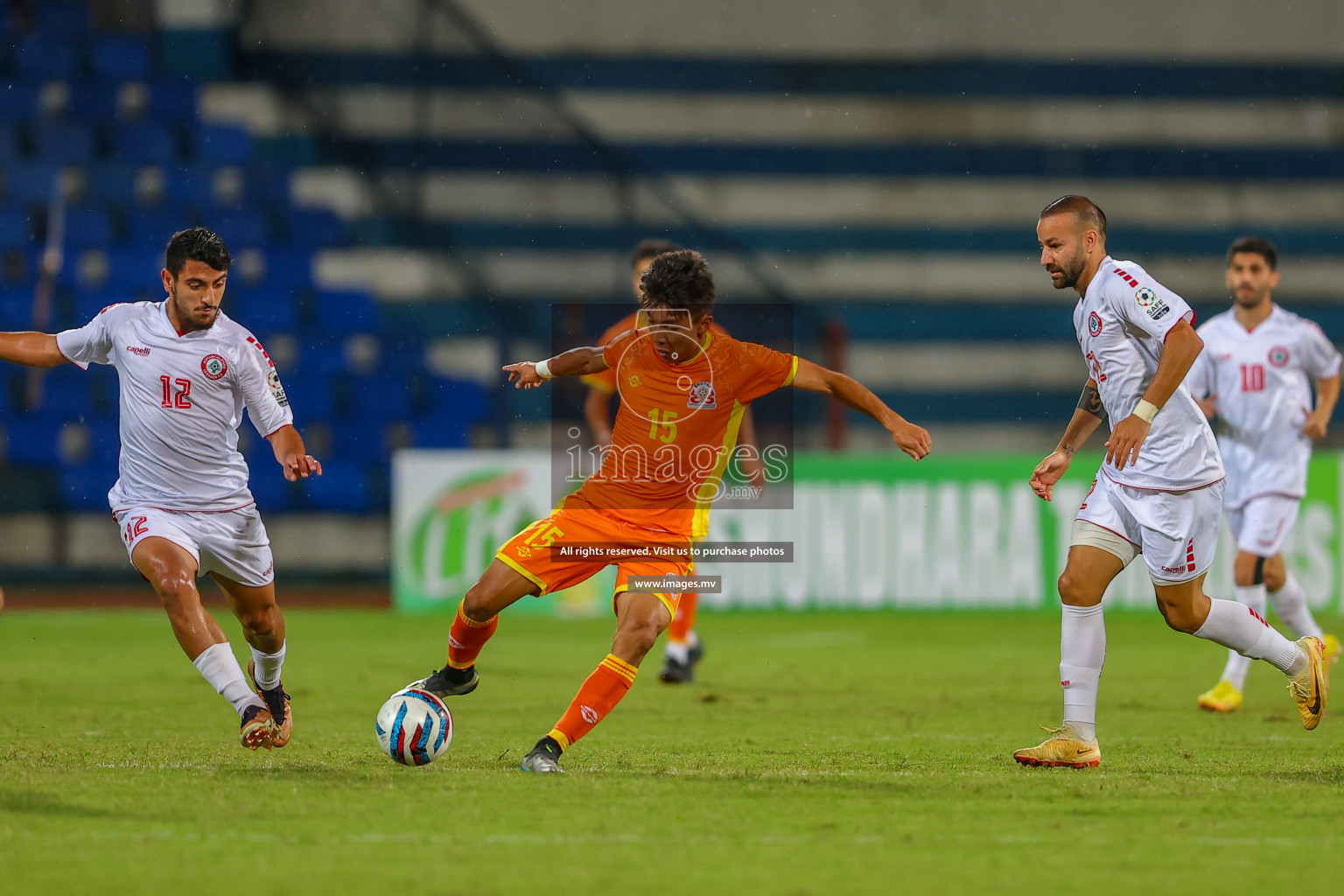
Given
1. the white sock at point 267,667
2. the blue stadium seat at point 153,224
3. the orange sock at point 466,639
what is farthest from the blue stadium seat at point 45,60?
the orange sock at point 466,639

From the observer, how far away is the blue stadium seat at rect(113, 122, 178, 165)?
1562 cm

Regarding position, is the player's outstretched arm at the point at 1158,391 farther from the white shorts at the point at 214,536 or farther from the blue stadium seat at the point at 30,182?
the blue stadium seat at the point at 30,182

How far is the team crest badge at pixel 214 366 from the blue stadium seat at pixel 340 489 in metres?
8.39

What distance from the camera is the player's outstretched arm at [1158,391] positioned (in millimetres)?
5242

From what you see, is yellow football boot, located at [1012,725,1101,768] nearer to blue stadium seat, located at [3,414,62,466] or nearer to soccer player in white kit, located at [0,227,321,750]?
soccer player in white kit, located at [0,227,321,750]

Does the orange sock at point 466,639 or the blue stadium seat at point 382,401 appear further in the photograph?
the blue stadium seat at point 382,401

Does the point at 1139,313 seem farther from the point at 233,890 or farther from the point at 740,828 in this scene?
the point at 233,890

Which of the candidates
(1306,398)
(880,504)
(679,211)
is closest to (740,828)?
(1306,398)

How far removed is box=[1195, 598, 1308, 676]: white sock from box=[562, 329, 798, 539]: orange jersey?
1.88 m

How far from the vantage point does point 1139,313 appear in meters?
5.42

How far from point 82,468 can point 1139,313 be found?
1123 cm

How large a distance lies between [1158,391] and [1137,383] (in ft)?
0.98

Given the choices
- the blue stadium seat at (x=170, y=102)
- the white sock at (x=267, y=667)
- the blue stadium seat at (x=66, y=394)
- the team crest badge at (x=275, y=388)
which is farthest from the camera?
the blue stadium seat at (x=170, y=102)

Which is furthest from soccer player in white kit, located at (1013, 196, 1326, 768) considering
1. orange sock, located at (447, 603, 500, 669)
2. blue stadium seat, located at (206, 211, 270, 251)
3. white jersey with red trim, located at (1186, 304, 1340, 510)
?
blue stadium seat, located at (206, 211, 270, 251)
